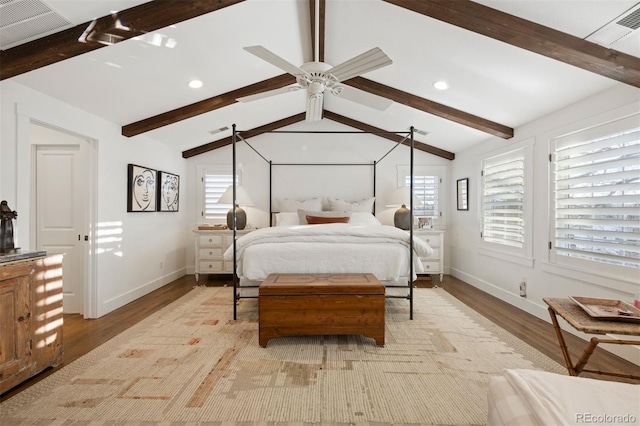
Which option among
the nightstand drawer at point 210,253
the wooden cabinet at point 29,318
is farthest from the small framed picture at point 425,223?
the wooden cabinet at point 29,318

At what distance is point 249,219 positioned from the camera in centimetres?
568

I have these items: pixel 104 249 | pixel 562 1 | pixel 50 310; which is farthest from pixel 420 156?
pixel 50 310

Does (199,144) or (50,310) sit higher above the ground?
(199,144)

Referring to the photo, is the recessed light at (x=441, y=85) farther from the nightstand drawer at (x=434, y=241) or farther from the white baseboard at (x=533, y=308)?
the white baseboard at (x=533, y=308)

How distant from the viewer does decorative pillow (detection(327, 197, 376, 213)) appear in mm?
Answer: 5312

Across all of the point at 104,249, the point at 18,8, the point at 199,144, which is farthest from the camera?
the point at 199,144

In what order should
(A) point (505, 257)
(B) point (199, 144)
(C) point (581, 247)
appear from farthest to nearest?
1. (B) point (199, 144)
2. (A) point (505, 257)
3. (C) point (581, 247)

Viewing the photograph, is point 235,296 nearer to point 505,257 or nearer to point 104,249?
point 104,249

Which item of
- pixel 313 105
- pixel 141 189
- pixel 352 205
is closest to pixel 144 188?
pixel 141 189

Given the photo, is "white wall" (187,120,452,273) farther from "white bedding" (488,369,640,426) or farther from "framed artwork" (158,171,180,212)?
"white bedding" (488,369,640,426)

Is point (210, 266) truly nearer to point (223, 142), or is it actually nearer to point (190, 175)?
point (190, 175)

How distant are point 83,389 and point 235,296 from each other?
4.64 ft

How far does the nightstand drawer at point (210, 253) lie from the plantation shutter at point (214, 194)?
0.73 m

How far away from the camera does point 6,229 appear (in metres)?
2.25
